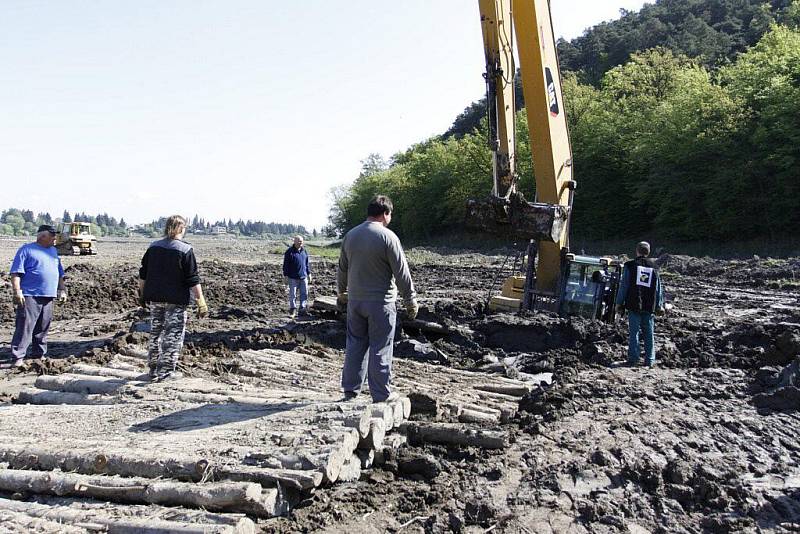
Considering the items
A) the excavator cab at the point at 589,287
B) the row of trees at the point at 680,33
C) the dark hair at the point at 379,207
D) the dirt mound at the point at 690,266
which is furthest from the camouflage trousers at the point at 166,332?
the row of trees at the point at 680,33

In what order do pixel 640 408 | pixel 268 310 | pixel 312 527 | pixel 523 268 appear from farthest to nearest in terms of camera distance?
pixel 268 310 → pixel 523 268 → pixel 640 408 → pixel 312 527

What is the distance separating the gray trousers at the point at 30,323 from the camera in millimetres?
9125

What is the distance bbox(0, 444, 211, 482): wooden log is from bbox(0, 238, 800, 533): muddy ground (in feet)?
2.43

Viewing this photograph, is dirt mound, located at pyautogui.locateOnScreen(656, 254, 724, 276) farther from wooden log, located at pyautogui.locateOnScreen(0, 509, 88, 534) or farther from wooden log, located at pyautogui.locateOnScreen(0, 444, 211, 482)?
wooden log, located at pyautogui.locateOnScreen(0, 509, 88, 534)

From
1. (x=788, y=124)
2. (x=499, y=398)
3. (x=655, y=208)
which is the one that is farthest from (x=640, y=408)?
(x=655, y=208)

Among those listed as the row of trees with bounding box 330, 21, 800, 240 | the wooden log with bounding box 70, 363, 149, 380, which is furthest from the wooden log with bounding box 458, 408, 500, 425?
the row of trees with bounding box 330, 21, 800, 240

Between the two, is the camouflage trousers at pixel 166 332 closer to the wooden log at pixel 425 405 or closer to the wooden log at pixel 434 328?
the wooden log at pixel 425 405

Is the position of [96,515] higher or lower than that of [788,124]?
lower

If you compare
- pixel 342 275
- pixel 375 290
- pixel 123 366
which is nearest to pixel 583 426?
pixel 375 290

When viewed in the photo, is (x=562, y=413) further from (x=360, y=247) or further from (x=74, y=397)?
(x=74, y=397)

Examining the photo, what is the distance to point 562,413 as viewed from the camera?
6.72m

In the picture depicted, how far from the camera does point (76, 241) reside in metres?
39.9

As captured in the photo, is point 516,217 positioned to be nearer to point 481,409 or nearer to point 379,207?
point 481,409

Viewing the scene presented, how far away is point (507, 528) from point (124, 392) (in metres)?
3.85
